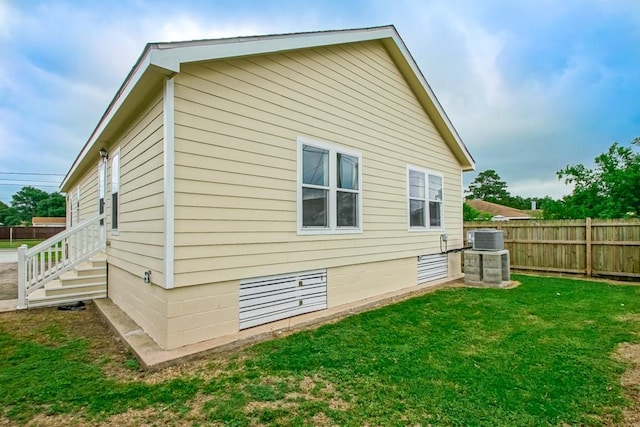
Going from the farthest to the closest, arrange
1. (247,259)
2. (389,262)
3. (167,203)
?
1. (389,262)
2. (247,259)
3. (167,203)

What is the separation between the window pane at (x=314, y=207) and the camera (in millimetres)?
4980

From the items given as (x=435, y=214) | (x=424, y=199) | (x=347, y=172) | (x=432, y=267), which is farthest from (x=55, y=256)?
(x=435, y=214)

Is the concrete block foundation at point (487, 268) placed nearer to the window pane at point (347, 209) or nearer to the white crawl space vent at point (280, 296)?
the window pane at point (347, 209)

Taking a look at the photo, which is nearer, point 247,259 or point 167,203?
point 167,203

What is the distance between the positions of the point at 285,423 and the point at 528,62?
12.9 meters

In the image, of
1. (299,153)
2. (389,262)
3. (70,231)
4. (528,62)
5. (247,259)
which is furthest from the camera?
(528,62)

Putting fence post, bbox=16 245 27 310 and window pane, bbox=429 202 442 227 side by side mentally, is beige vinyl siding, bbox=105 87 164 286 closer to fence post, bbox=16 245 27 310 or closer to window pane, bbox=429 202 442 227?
fence post, bbox=16 245 27 310

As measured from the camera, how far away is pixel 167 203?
3.50 meters

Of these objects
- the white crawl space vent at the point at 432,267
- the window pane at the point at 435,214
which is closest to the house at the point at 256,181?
the white crawl space vent at the point at 432,267

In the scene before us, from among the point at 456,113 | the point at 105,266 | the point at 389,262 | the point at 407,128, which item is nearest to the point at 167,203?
the point at 105,266

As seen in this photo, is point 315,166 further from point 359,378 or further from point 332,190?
point 359,378

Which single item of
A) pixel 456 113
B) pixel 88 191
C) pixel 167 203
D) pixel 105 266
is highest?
pixel 456 113

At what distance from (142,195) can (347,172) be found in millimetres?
3208

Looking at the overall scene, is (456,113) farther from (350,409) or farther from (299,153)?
(350,409)
